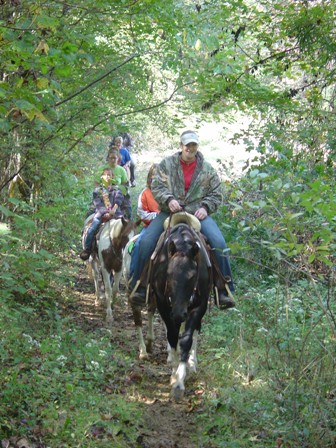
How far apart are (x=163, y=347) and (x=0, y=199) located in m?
3.49

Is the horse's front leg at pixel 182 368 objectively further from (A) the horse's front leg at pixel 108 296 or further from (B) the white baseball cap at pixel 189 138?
(A) the horse's front leg at pixel 108 296

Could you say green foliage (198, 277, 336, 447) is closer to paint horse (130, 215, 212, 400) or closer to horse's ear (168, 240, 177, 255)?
paint horse (130, 215, 212, 400)

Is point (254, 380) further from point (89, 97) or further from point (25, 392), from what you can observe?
point (89, 97)

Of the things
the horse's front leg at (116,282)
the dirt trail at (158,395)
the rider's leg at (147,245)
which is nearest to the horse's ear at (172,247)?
the rider's leg at (147,245)

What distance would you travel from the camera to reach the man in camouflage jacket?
7.72m

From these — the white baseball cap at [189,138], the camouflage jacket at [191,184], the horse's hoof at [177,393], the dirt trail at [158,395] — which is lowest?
the dirt trail at [158,395]

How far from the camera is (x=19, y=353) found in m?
6.25

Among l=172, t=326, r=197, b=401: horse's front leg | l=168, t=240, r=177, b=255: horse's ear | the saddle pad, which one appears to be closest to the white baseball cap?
the saddle pad

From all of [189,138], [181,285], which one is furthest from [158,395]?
[189,138]

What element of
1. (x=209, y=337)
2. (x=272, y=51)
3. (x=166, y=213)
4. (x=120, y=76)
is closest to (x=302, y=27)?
(x=272, y=51)

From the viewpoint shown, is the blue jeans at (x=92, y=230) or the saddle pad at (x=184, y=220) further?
the blue jeans at (x=92, y=230)

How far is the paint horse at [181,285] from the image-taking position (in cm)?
655

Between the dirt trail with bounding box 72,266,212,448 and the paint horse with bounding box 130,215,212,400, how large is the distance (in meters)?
0.20

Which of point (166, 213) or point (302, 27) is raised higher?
point (302, 27)
